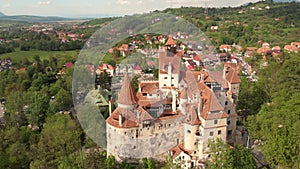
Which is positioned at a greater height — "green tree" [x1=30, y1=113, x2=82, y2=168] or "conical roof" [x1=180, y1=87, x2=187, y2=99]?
"conical roof" [x1=180, y1=87, x2=187, y2=99]

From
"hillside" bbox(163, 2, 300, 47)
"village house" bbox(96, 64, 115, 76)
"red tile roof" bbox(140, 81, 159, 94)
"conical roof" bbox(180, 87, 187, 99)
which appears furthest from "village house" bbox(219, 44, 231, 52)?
"conical roof" bbox(180, 87, 187, 99)

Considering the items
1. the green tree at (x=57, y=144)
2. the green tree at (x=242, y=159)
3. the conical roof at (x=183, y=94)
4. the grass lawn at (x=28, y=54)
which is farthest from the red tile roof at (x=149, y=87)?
the grass lawn at (x=28, y=54)

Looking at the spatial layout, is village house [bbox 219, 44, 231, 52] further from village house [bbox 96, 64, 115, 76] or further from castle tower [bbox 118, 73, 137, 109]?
castle tower [bbox 118, 73, 137, 109]

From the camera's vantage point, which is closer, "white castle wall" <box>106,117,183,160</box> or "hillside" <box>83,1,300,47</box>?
"white castle wall" <box>106,117,183,160</box>

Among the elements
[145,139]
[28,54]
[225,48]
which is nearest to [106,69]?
[145,139]

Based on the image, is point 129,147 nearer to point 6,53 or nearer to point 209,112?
point 209,112

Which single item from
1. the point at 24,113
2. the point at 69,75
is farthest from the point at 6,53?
the point at 24,113

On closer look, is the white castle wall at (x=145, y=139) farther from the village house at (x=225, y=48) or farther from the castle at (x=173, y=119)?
the village house at (x=225, y=48)

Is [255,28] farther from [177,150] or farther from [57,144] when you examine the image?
[57,144]

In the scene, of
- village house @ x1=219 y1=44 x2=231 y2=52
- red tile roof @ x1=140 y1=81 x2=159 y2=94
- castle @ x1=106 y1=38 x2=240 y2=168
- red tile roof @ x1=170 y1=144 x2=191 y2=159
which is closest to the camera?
castle @ x1=106 y1=38 x2=240 y2=168
